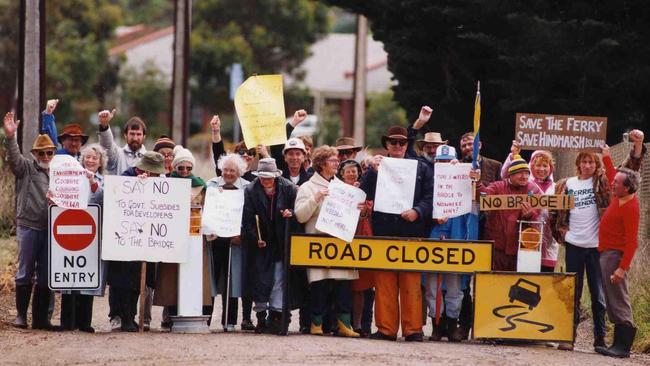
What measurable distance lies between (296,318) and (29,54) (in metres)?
6.80

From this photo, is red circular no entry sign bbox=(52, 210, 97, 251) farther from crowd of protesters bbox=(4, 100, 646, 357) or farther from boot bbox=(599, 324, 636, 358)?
boot bbox=(599, 324, 636, 358)

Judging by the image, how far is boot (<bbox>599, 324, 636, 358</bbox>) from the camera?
1398cm

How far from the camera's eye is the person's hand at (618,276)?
1370cm

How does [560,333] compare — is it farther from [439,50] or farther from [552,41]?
[439,50]

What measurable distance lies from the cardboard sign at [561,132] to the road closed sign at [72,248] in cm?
479

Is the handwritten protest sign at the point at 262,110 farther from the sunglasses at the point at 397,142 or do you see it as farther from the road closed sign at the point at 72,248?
the road closed sign at the point at 72,248

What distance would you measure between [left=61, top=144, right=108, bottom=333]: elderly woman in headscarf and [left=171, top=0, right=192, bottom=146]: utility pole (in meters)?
18.4

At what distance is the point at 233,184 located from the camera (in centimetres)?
1492

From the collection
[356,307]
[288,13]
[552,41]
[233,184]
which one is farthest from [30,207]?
[288,13]

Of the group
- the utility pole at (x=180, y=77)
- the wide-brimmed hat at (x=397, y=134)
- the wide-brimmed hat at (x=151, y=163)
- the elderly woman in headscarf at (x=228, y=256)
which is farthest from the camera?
the utility pole at (x=180, y=77)

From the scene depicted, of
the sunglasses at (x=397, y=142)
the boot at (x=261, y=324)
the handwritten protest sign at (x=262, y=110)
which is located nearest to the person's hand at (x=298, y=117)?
the handwritten protest sign at (x=262, y=110)

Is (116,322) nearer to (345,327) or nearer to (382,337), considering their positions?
(345,327)

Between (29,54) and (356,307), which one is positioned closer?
(356,307)

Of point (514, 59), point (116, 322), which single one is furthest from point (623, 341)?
point (514, 59)
